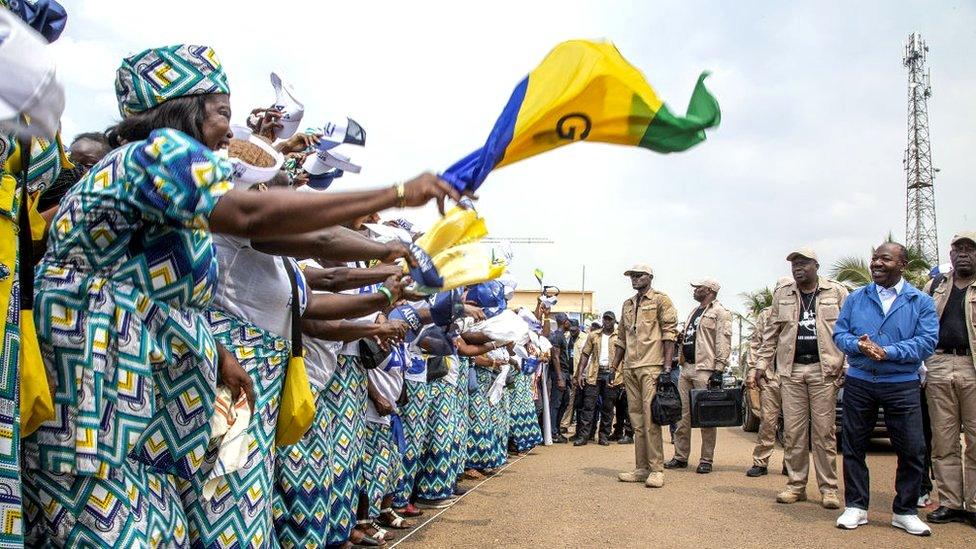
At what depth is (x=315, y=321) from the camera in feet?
12.6

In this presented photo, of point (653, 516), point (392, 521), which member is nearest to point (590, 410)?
point (653, 516)

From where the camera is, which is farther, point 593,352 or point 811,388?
point 593,352

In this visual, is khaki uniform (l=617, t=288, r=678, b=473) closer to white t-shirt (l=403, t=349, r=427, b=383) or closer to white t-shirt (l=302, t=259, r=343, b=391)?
white t-shirt (l=403, t=349, r=427, b=383)

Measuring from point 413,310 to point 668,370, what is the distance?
420 cm

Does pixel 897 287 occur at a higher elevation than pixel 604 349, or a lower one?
higher

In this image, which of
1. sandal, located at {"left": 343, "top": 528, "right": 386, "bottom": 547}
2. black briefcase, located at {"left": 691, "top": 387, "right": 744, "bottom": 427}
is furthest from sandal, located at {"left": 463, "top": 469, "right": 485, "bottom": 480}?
sandal, located at {"left": 343, "top": 528, "right": 386, "bottom": 547}

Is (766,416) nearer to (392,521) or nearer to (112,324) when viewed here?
(392,521)

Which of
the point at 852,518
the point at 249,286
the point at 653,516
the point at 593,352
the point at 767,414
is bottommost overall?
the point at 653,516

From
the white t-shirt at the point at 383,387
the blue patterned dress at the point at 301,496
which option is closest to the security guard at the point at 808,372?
the white t-shirt at the point at 383,387

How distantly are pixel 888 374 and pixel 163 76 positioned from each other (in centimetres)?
603

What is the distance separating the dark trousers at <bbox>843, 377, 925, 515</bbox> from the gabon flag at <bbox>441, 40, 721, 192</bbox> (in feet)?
15.9

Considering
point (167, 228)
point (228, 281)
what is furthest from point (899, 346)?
point (167, 228)

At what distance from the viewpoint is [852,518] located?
21.5ft

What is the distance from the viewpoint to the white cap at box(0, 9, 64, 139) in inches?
60.6
